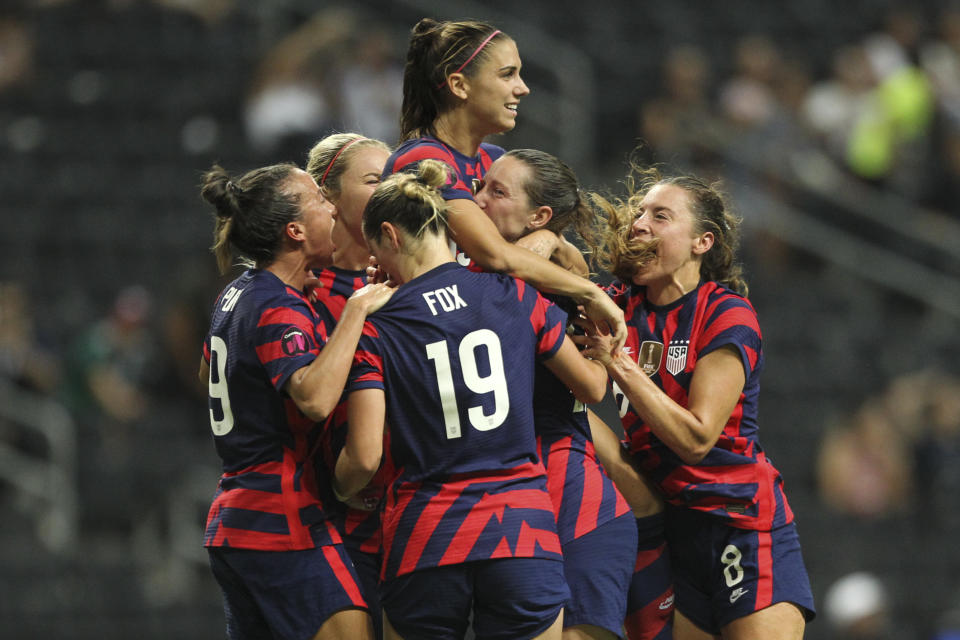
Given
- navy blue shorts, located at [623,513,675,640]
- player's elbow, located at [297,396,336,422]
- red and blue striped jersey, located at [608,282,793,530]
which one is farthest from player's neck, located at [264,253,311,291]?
navy blue shorts, located at [623,513,675,640]

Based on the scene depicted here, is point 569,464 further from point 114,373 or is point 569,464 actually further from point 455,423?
point 114,373

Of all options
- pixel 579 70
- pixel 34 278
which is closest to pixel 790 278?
pixel 579 70

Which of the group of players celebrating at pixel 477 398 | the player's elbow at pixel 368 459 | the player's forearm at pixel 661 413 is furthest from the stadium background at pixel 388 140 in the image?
the player's elbow at pixel 368 459

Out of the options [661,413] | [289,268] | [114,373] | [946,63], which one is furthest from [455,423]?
[946,63]

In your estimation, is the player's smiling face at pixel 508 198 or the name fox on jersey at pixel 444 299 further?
the player's smiling face at pixel 508 198

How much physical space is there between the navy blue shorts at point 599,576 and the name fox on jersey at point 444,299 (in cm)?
80

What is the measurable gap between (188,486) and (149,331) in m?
1.27

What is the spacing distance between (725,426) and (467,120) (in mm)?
1254

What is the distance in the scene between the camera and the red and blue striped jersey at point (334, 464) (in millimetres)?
4141

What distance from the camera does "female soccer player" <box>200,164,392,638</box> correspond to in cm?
394

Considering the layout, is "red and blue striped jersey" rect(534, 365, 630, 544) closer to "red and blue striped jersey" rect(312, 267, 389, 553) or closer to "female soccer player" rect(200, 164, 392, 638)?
"red and blue striped jersey" rect(312, 267, 389, 553)

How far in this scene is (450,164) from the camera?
13.6 feet

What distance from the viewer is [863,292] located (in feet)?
37.5

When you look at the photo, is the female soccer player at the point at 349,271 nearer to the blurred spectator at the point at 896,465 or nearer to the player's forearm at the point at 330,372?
the player's forearm at the point at 330,372
